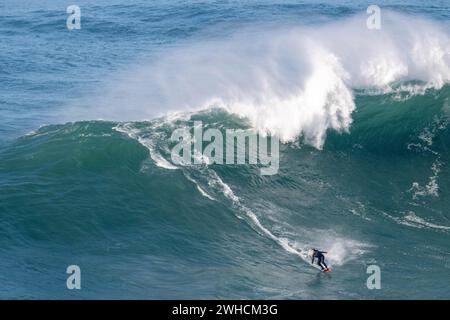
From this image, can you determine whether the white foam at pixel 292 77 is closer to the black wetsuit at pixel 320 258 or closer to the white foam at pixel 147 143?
the white foam at pixel 147 143

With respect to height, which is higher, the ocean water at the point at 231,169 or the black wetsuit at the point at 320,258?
the ocean water at the point at 231,169

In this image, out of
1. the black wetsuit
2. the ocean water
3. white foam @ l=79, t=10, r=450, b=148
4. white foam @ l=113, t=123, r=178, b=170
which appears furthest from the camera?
white foam @ l=79, t=10, r=450, b=148

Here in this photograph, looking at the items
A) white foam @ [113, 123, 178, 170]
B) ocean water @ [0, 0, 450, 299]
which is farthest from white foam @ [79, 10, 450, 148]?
white foam @ [113, 123, 178, 170]

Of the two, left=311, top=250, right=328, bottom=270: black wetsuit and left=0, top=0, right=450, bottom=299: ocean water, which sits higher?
left=0, top=0, right=450, bottom=299: ocean water

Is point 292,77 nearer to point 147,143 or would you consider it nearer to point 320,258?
point 147,143

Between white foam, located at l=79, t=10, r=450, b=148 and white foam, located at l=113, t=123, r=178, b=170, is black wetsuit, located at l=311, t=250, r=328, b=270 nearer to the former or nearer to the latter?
white foam, located at l=113, t=123, r=178, b=170

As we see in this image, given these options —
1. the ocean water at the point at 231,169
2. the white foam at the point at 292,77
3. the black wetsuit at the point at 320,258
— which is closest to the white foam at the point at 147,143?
the ocean water at the point at 231,169

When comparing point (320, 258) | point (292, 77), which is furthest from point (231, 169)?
point (292, 77)

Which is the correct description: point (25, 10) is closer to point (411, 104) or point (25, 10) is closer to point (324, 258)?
point (411, 104)
